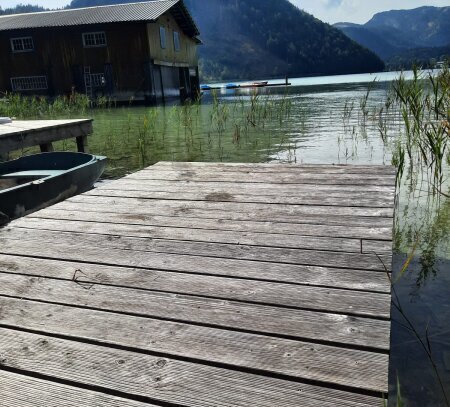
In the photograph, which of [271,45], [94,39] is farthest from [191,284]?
[271,45]

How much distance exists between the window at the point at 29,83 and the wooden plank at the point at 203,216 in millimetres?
24153

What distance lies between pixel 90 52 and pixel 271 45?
119945 millimetres

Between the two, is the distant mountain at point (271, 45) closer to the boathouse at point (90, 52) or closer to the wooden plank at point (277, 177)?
the boathouse at point (90, 52)

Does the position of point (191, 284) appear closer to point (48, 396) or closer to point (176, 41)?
point (48, 396)

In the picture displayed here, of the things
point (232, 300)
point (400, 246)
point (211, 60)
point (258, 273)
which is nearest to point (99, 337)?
point (232, 300)

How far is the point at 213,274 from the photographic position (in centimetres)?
215

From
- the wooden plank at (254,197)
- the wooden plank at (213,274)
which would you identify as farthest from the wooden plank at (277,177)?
the wooden plank at (213,274)

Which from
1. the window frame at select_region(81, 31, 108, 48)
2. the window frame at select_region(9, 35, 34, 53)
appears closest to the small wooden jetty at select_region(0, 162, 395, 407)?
the window frame at select_region(81, 31, 108, 48)

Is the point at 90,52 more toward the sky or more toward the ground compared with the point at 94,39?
more toward the ground

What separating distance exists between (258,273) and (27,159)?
13.0ft

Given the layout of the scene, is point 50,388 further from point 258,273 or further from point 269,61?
point 269,61

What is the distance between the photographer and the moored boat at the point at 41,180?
3709mm

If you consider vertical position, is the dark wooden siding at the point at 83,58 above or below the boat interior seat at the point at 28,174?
above

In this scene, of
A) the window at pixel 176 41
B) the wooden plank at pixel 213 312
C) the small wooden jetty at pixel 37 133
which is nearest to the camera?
the wooden plank at pixel 213 312
